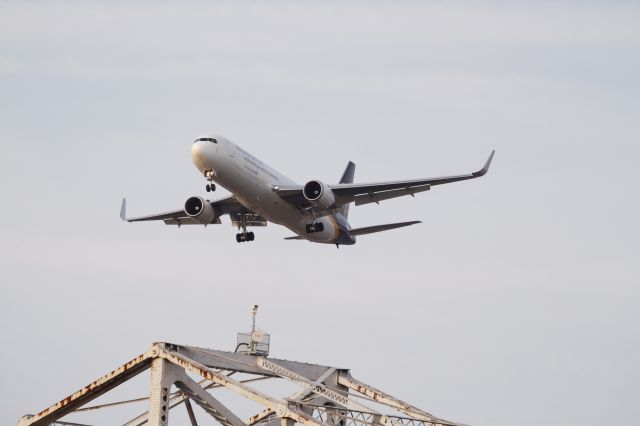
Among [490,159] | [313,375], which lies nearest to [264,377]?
[313,375]

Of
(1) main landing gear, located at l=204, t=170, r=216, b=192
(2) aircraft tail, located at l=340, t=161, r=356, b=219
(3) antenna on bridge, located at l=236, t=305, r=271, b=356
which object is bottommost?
(3) antenna on bridge, located at l=236, t=305, r=271, b=356

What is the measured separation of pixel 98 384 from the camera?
52.2 metres

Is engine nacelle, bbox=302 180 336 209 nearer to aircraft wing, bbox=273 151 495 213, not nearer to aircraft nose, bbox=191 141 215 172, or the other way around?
aircraft wing, bbox=273 151 495 213

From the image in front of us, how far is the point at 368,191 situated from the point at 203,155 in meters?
10.9

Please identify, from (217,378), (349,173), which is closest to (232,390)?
(217,378)

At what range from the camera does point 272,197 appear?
221ft

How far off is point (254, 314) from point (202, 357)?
6.18 m

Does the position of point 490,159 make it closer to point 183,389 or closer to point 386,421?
point 386,421

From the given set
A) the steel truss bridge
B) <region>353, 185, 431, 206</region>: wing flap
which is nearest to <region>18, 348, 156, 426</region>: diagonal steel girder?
the steel truss bridge

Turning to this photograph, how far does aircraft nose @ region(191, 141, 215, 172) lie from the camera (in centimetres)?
6347

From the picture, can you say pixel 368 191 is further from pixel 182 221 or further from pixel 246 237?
pixel 182 221

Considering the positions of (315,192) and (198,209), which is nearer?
(315,192)

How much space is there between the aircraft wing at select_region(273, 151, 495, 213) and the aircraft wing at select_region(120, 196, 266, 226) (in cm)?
521

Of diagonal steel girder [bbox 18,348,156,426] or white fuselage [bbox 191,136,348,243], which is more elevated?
white fuselage [bbox 191,136,348,243]
